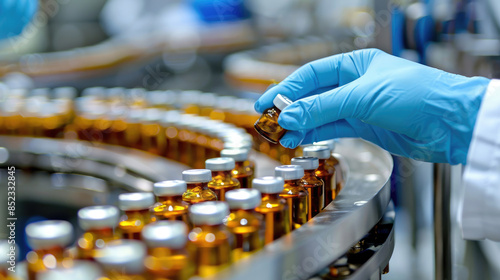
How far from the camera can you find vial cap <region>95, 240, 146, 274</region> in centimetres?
62

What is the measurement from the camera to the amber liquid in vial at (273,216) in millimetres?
862

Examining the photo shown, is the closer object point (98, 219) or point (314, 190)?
point (98, 219)

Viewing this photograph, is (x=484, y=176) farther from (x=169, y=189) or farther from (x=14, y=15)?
(x=14, y=15)

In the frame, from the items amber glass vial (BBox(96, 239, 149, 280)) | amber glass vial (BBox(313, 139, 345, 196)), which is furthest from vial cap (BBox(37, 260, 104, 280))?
amber glass vial (BBox(313, 139, 345, 196))

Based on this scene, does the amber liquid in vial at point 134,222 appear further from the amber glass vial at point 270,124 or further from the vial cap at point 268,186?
the amber glass vial at point 270,124

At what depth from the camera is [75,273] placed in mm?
621

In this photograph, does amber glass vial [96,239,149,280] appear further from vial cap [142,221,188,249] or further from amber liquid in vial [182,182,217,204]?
amber liquid in vial [182,182,217,204]

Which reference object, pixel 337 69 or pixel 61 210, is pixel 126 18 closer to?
pixel 61 210

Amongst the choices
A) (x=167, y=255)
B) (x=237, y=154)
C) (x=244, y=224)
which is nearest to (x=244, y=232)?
(x=244, y=224)

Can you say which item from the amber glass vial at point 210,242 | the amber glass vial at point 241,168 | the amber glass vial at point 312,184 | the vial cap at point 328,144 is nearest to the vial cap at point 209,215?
the amber glass vial at point 210,242

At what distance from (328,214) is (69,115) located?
A: 59.9 inches

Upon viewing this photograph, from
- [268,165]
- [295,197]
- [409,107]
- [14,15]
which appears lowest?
[268,165]

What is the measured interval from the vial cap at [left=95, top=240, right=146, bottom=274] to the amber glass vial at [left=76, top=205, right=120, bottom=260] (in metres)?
0.06

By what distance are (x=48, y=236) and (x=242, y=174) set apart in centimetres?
58
